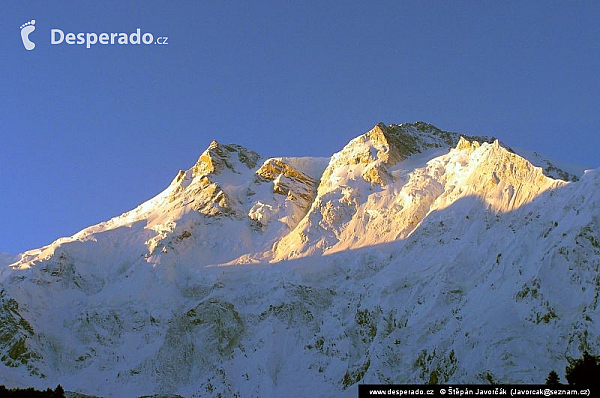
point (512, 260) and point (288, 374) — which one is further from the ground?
point (512, 260)

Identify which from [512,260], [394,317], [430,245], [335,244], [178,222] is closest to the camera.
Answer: [512,260]

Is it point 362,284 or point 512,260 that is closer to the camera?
point 512,260

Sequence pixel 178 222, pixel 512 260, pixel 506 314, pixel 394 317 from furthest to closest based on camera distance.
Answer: pixel 178 222, pixel 394 317, pixel 512 260, pixel 506 314

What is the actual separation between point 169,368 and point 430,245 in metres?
46.3

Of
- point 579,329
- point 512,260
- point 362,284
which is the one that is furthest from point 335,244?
point 579,329

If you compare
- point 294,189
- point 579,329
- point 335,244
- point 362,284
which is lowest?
point 579,329

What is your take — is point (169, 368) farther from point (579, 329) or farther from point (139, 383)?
point (579, 329)

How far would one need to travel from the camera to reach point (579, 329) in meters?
100

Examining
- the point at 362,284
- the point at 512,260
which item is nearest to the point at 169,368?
the point at 362,284

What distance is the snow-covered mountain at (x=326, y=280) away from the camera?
360 feet

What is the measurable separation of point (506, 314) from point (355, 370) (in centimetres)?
2512

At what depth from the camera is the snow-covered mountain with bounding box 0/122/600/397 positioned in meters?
110

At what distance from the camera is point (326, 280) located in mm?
150125

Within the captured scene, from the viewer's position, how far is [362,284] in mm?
143625
